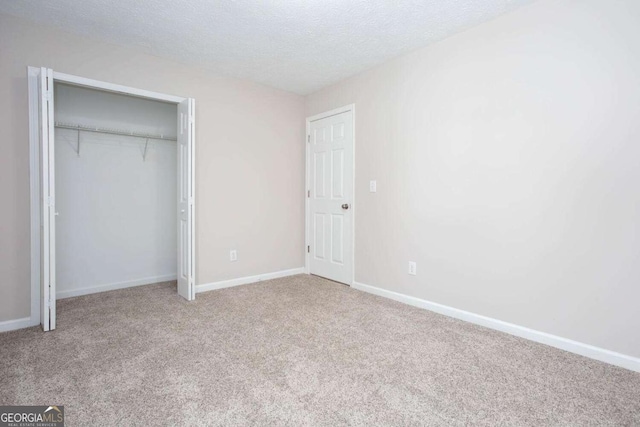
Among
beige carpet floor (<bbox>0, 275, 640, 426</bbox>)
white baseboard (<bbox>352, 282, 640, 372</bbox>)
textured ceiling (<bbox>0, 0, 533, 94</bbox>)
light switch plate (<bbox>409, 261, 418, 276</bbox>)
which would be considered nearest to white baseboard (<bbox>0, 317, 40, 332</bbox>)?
beige carpet floor (<bbox>0, 275, 640, 426</bbox>)

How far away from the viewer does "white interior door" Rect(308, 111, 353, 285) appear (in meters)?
3.89

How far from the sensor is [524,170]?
2.43 meters

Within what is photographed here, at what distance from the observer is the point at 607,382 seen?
1855mm

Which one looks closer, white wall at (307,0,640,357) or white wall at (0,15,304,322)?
white wall at (307,0,640,357)

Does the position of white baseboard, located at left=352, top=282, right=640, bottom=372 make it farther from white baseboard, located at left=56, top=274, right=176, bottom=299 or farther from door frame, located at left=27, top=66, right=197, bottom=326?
door frame, located at left=27, top=66, right=197, bottom=326

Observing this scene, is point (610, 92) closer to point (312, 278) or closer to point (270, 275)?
point (312, 278)

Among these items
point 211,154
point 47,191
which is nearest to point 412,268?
point 211,154

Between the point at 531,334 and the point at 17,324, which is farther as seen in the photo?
the point at 17,324

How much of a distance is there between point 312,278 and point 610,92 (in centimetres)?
337

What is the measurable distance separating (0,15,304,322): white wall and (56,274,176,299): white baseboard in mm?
752

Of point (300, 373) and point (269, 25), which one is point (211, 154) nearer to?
point (269, 25)

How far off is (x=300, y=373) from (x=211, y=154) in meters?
2.65

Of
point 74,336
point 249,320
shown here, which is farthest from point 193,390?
point 74,336

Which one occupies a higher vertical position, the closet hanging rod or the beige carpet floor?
the closet hanging rod
